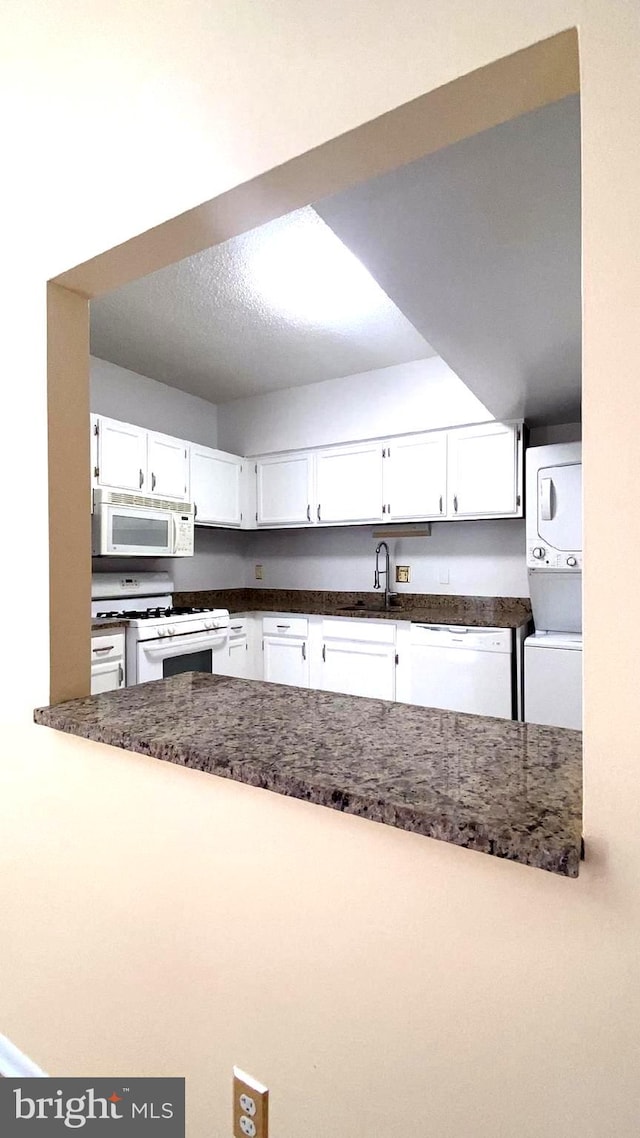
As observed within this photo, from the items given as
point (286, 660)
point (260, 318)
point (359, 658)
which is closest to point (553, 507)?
point (359, 658)

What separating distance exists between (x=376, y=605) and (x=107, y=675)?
2.20 metres

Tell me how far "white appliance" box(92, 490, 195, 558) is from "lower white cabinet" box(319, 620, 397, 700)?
122cm

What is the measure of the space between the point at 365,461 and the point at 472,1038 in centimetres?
380

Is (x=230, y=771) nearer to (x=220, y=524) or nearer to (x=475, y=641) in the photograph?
(x=475, y=641)

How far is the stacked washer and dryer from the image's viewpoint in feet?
10.2

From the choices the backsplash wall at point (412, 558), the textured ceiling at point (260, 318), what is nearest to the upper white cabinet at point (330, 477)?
the backsplash wall at point (412, 558)

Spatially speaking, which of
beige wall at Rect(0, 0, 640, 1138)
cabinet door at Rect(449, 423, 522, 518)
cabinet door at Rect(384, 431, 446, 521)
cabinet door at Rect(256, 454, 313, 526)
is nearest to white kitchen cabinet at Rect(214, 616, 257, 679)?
cabinet door at Rect(256, 454, 313, 526)

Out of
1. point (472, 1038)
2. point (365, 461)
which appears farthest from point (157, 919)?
point (365, 461)

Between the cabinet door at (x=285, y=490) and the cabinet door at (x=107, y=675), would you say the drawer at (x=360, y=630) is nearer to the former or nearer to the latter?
the cabinet door at (x=285, y=490)

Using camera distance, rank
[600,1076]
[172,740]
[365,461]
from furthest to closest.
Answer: [365,461] < [172,740] < [600,1076]

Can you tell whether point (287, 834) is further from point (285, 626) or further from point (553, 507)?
point (285, 626)

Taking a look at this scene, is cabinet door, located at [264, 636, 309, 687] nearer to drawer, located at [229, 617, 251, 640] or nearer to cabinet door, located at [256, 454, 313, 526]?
drawer, located at [229, 617, 251, 640]

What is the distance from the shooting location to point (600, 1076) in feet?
2.11

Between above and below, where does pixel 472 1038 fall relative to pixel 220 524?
below
